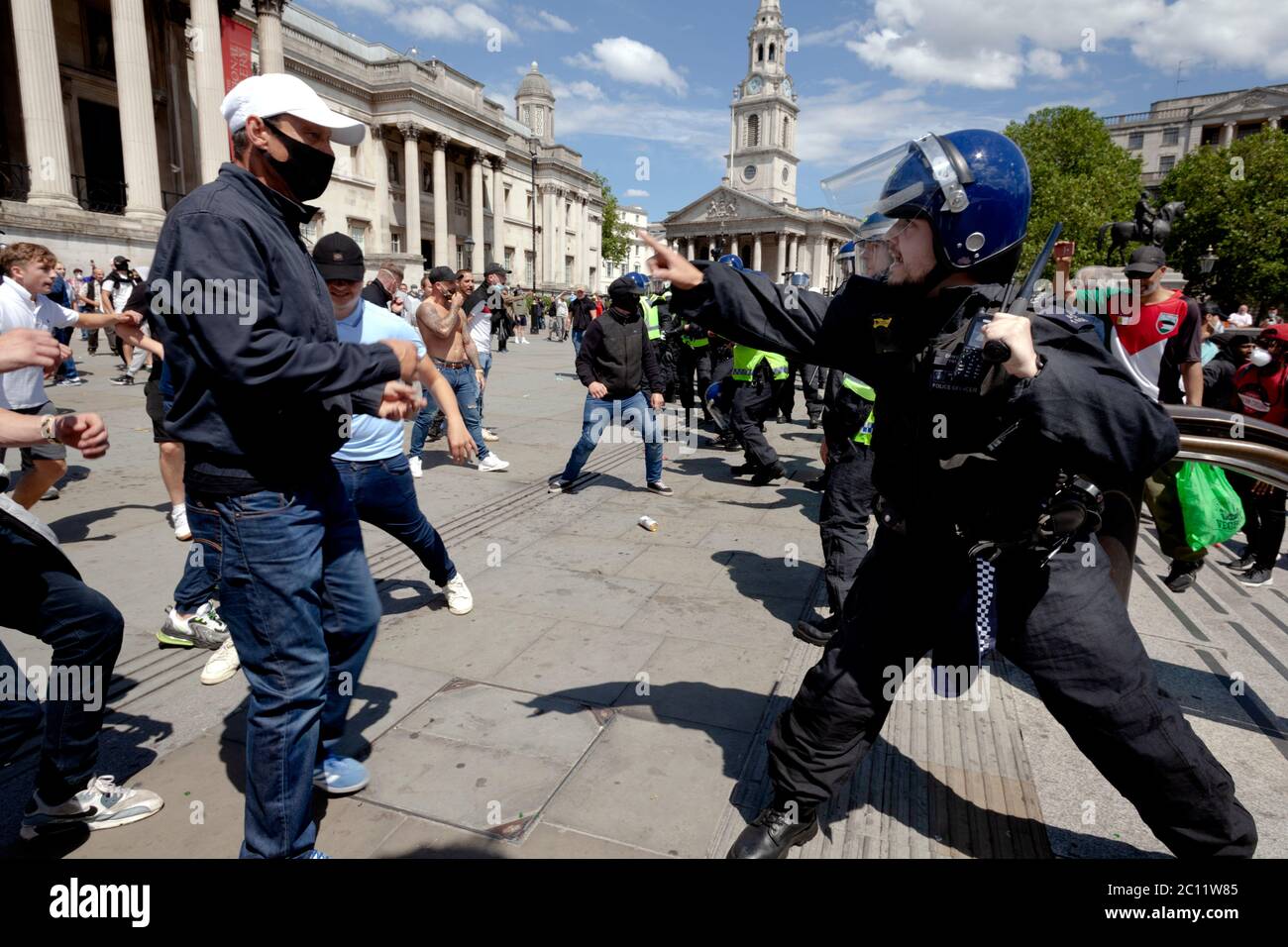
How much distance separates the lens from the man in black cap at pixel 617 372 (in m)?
7.16

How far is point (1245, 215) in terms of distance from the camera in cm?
3962

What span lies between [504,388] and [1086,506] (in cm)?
1356

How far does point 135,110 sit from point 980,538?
2603 cm

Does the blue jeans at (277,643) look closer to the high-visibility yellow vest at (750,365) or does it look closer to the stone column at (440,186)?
the high-visibility yellow vest at (750,365)

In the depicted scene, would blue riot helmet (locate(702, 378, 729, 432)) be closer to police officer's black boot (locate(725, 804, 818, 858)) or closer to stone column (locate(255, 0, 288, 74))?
police officer's black boot (locate(725, 804, 818, 858))

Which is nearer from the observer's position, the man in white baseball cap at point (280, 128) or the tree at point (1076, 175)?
the man in white baseball cap at point (280, 128)

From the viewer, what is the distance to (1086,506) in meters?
2.03

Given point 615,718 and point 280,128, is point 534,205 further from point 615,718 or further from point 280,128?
point 280,128

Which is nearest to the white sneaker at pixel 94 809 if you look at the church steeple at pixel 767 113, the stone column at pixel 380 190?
the stone column at pixel 380 190

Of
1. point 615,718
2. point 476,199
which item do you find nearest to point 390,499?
point 615,718

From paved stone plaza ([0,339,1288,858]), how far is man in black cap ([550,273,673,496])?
4.53 ft

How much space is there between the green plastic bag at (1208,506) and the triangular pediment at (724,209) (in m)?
92.5
